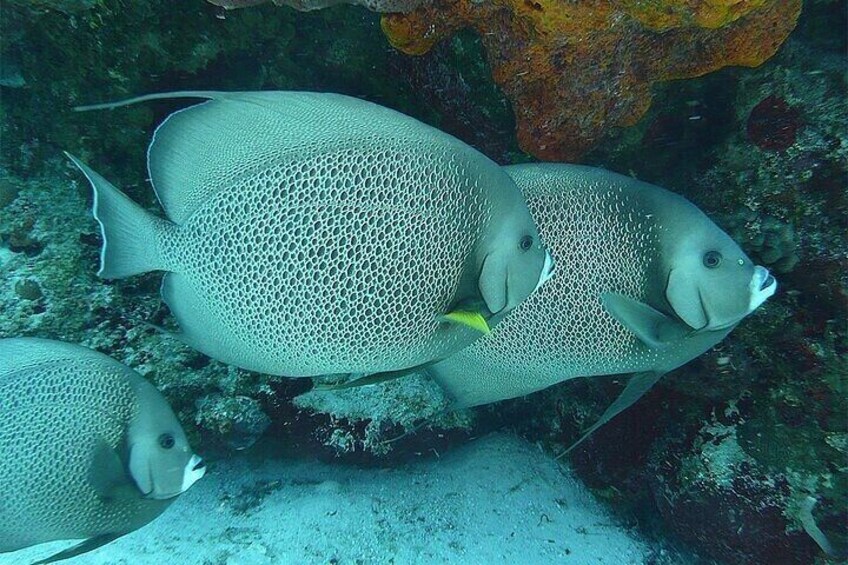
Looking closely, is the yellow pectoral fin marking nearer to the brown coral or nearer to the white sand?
the brown coral

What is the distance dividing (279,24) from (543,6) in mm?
1423

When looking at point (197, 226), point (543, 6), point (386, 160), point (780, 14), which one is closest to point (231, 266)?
point (197, 226)

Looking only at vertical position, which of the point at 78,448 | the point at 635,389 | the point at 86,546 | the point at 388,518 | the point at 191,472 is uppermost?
the point at 635,389

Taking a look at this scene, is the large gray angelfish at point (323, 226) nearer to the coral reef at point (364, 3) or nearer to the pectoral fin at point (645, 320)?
the pectoral fin at point (645, 320)

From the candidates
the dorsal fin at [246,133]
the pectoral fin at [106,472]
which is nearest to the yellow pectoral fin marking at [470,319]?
the dorsal fin at [246,133]

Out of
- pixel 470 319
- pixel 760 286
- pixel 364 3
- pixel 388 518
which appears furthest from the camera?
pixel 388 518

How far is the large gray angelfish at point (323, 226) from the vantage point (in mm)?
1648

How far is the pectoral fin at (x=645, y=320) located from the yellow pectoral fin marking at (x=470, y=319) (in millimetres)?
535

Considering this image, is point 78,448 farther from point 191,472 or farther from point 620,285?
point 620,285

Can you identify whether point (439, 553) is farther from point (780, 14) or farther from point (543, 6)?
point (780, 14)

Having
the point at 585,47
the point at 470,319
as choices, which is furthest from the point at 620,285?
the point at 585,47

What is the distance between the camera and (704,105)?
2.44m

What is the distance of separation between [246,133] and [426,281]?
76 centimetres

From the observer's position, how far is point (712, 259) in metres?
1.82
